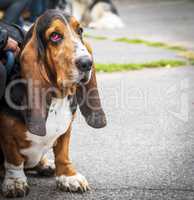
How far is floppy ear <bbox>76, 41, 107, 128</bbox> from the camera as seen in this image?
145 inches

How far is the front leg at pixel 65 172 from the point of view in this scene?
380 centimetres

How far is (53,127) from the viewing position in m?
3.66

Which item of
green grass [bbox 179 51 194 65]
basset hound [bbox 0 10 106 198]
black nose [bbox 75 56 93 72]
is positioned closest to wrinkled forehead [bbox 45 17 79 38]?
basset hound [bbox 0 10 106 198]

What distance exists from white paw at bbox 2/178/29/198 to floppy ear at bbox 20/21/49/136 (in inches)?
15.7

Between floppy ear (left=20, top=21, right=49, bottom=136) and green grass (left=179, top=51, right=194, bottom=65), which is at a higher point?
floppy ear (left=20, top=21, right=49, bottom=136)

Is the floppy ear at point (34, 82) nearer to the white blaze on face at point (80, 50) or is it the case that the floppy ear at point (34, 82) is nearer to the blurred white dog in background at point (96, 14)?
the white blaze on face at point (80, 50)

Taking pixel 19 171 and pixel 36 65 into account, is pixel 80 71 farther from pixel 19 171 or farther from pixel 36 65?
pixel 19 171

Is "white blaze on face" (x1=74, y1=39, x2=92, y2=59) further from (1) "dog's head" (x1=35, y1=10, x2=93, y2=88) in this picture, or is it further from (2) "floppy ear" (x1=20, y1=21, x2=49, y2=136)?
(2) "floppy ear" (x1=20, y1=21, x2=49, y2=136)

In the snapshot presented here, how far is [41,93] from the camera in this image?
3.52m

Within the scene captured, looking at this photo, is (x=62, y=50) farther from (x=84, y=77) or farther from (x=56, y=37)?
(x=84, y=77)

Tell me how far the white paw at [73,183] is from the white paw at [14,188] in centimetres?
22

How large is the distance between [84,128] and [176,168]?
4.11 ft

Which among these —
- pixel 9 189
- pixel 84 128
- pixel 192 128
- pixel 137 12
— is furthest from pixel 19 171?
pixel 137 12

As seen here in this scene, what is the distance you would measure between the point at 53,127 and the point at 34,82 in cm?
32
